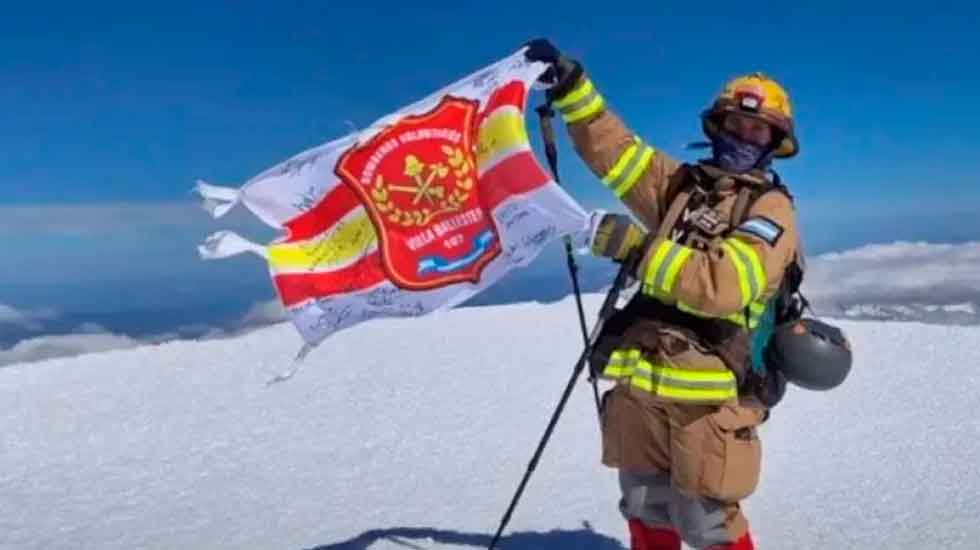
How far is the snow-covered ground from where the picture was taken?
5684mm

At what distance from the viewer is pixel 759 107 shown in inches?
156

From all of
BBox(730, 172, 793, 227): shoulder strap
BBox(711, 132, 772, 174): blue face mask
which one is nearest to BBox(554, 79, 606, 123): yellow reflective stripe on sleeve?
BBox(711, 132, 772, 174): blue face mask

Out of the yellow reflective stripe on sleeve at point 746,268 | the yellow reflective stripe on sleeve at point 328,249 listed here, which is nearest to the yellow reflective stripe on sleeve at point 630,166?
the yellow reflective stripe on sleeve at point 746,268

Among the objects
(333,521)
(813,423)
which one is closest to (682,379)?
(333,521)

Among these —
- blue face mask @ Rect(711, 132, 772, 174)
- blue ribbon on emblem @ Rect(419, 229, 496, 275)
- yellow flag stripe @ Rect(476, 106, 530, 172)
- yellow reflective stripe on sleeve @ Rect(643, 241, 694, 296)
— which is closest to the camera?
yellow reflective stripe on sleeve @ Rect(643, 241, 694, 296)

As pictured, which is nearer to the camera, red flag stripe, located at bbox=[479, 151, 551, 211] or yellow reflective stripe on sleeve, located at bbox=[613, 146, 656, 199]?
red flag stripe, located at bbox=[479, 151, 551, 211]

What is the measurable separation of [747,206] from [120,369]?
6.67 meters

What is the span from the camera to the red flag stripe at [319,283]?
439 cm

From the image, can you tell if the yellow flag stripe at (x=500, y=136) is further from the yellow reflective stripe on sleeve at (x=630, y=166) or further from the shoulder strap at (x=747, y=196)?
the shoulder strap at (x=747, y=196)

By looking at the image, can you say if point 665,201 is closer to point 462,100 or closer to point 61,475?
point 462,100

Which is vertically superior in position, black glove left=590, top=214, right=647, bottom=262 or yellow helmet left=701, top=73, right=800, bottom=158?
yellow helmet left=701, top=73, right=800, bottom=158

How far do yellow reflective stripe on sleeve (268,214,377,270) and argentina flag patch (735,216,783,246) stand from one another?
137 centimetres

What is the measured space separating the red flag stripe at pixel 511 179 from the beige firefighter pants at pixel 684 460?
771 millimetres

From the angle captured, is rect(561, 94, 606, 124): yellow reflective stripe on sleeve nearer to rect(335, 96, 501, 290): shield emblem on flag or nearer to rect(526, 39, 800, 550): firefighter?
rect(526, 39, 800, 550): firefighter
